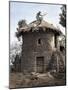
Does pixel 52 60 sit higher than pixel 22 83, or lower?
higher

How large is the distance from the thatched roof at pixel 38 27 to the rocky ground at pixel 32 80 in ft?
1.59

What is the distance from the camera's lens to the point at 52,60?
2625mm

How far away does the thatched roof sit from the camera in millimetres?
2559

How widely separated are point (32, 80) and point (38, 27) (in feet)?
1.93

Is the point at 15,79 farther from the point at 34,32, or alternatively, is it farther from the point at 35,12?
the point at 35,12

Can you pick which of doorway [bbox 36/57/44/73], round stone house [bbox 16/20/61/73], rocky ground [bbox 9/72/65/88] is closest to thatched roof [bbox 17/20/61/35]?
round stone house [bbox 16/20/61/73]

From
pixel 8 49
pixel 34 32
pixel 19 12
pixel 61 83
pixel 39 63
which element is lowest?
pixel 61 83

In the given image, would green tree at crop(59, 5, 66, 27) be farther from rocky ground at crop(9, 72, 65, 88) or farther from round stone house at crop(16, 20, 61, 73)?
rocky ground at crop(9, 72, 65, 88)

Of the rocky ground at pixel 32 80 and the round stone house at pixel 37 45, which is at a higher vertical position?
the round stone house at pixel 37 45

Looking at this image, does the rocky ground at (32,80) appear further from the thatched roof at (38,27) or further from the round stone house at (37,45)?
the thatched roof at (38,27)

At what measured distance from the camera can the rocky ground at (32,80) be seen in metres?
2.52

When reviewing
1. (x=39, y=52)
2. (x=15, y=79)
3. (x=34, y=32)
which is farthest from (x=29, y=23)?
(x=15, y=79)

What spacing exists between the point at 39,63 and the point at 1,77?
442 millimetres

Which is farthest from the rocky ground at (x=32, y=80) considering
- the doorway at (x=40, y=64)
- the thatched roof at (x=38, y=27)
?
the thatched roof at (x=38, y=27)
